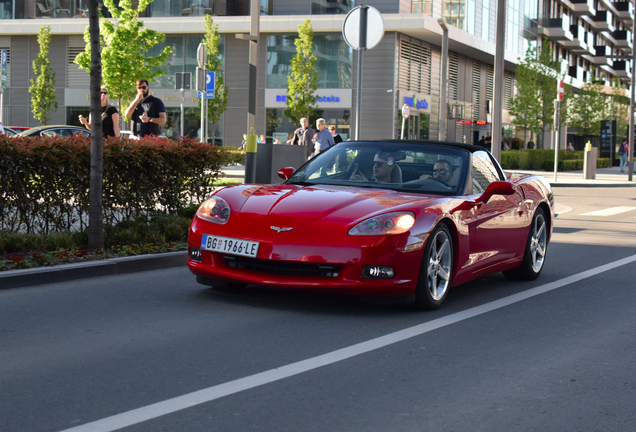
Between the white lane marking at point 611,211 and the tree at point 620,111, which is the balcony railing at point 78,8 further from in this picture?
the tree at point 620,111

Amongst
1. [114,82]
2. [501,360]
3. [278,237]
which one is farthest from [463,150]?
[114,82]

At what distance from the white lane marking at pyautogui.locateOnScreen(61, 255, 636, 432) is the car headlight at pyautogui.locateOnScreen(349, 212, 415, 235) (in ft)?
2.26

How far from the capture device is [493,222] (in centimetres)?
715

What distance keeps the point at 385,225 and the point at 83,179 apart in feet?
13.7

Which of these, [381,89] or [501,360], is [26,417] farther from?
[381,89]

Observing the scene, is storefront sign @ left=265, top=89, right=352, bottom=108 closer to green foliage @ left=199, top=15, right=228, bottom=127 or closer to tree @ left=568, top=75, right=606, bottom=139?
green foliage @ left=199, top=15, right=228, bottom=127

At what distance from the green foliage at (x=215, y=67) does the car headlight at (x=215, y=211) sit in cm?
3893

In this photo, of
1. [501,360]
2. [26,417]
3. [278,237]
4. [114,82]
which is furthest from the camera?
[114,82]

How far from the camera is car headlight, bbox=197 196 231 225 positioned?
20.5ft

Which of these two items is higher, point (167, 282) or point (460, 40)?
point (460, 40)

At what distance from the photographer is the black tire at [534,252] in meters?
7.98

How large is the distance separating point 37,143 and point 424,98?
40504 mm

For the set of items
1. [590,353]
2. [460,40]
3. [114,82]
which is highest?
[460,40]

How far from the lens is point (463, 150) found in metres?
7.29
